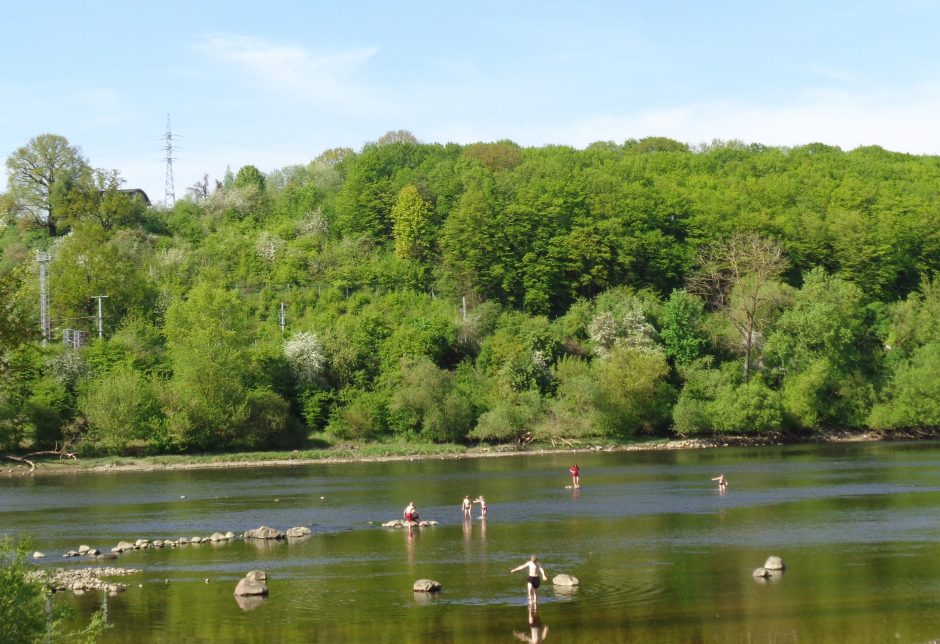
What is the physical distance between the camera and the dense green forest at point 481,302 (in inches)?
4213

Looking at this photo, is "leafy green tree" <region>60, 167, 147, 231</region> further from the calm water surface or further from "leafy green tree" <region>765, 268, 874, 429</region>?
"leafy green tree" <region>765, 268, 874, 429</region>

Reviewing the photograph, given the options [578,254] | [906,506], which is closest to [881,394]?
[578,254]

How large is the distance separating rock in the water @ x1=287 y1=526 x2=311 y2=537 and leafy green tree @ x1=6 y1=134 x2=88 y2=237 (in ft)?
350

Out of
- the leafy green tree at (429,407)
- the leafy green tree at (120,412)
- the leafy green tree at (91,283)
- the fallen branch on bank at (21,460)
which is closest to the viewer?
the fallen branch on bank at (21,460)

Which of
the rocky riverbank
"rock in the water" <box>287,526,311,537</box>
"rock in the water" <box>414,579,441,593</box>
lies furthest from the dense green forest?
"rock in the water" <box>414,579,441,593</box>

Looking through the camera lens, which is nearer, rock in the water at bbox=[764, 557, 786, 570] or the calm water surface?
the calm water surface

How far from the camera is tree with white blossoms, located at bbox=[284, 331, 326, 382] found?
11431cm

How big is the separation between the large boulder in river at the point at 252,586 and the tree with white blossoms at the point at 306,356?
73.0 metres

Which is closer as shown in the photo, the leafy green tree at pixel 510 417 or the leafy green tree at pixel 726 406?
the leafy green tree at pixel 726 406

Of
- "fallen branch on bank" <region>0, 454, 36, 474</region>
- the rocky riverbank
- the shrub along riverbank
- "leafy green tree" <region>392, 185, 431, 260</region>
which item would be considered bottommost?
the shrub along riverbank

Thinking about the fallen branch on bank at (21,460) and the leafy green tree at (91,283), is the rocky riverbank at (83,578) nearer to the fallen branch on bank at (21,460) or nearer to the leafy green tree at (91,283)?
the fallen branch on bank at (21,460)

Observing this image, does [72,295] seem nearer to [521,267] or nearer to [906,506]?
[521,267]

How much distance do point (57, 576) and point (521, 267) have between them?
3637 inches

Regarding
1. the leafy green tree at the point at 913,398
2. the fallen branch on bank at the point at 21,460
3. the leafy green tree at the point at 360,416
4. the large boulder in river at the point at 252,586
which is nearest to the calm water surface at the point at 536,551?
the large boulder in river at the point at 252,586
